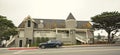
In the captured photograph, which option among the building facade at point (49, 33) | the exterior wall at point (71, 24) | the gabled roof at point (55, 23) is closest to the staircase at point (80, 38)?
the building facade at point (49, 33)

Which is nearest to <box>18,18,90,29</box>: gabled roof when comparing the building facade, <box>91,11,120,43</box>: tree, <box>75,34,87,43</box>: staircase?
the building facade

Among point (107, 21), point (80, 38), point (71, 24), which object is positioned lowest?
point (80, 38)

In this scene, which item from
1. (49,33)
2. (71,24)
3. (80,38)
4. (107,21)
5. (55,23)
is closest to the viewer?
(107,21)

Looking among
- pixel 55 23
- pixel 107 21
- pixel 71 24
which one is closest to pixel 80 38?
pixel 71 24

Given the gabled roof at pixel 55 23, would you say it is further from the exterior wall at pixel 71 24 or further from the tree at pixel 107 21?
the tree at pixel 107 21

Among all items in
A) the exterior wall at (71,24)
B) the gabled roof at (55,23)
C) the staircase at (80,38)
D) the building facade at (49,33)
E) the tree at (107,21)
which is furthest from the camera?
the gabled roof at (55,23)

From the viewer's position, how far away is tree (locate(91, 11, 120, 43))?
4534 centimetres

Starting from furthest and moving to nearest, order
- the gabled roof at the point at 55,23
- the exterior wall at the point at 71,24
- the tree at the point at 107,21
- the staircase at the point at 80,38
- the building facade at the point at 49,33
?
the gabled roof at the point at 55,23 → the exterior wall at the point at 71,24 → the building facade at the point at 49,33 → the staircase at the point at 80,38 → the tree at the point at 107,21

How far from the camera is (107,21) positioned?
4566 centimetres

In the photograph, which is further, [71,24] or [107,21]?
[71,24]

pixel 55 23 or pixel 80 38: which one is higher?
pixel 55 23

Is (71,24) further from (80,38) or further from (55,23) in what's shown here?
(80,38)

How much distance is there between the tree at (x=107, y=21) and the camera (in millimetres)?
45344

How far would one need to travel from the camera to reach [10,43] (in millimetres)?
47438
